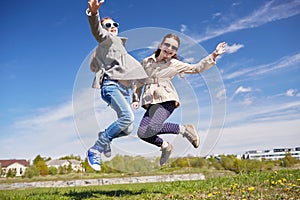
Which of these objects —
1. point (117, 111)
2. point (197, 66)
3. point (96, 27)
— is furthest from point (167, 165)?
point (96, 27)

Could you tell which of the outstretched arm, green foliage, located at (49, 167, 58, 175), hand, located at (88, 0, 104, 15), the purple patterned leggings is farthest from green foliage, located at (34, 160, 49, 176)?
hand, located at (88, 0, 104, 15)

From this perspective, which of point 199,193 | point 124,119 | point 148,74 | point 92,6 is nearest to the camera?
point 92,6

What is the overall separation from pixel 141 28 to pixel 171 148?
1.70 metres

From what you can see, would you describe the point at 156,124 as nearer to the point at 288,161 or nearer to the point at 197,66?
the point at 197,66

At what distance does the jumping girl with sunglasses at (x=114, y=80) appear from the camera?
4.52 m

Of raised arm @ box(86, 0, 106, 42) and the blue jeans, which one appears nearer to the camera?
raised arm @ box(86, 0, 106, 42)

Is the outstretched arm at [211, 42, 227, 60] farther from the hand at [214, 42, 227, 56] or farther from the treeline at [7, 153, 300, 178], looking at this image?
the treeline at [7, 153, 300, 178]

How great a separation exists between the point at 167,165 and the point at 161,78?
4.46 feet

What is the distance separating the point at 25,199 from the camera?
617 centimetres

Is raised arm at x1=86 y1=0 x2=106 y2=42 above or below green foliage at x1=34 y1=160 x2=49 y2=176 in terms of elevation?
below

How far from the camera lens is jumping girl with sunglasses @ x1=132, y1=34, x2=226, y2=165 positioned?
4867 millimetres

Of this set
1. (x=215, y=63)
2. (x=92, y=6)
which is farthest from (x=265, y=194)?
(x=92, y=6)

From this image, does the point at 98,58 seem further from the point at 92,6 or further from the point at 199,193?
the point at 199,193

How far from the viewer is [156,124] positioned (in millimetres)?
4832
